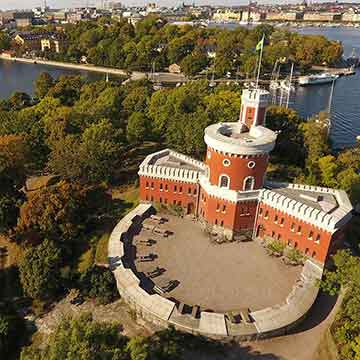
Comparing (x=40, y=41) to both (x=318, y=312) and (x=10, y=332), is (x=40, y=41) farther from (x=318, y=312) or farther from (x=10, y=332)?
(x=318, y=312)

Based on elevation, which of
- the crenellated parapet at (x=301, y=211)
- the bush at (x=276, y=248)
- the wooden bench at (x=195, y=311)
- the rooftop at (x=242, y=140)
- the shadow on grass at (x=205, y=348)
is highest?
the rooftop at (x=242, y=140)

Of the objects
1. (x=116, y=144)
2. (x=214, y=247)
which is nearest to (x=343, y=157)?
(x=214, y=247)

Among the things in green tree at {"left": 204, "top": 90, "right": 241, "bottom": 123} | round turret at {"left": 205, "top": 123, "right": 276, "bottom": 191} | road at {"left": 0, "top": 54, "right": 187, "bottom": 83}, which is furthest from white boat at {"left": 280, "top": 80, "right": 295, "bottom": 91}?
round turret at {"left": 205, "top": 123, "right": 276, "bottom": 191}

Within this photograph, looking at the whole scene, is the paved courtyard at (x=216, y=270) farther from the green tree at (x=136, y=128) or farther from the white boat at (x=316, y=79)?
the white boat at (x=316, y=79)

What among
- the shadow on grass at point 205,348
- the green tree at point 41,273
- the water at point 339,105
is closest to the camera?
the shadow on grass at point 205,348

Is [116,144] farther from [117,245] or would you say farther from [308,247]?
[308,247]

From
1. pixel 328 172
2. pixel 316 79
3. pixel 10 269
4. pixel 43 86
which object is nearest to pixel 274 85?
pixel 316 79

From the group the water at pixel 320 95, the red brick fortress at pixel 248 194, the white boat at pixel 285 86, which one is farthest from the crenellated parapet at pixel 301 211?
the white boat at pixel 285 86
